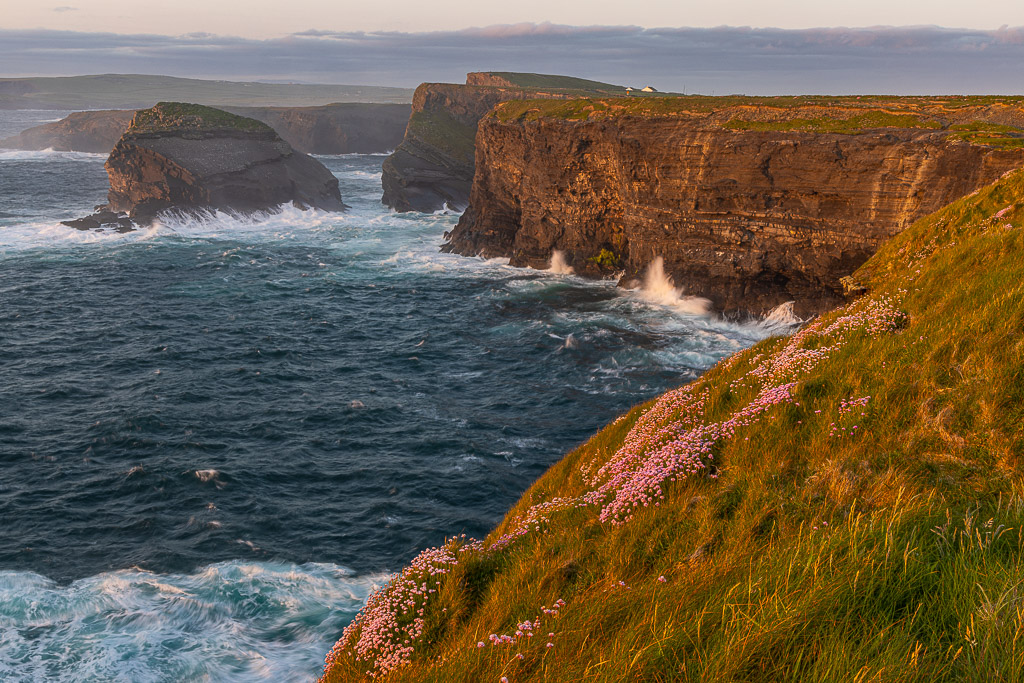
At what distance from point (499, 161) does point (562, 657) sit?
194 ft

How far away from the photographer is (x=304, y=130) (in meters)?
146

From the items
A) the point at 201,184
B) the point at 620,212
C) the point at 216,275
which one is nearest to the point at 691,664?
the point at 620,212

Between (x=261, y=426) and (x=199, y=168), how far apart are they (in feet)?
186

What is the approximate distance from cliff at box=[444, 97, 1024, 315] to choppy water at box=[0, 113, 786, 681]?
3777 mm

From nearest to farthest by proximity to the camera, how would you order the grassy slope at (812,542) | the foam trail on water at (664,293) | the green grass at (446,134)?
the grassy slope at (812,542)
the foam trail on water at (664,293)
the green grass at (446,134)

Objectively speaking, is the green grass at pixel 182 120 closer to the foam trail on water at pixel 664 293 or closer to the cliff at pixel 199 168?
the cliff at pixel 199 168

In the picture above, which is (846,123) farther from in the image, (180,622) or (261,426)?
(180,622)

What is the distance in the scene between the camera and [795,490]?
22.0 feet

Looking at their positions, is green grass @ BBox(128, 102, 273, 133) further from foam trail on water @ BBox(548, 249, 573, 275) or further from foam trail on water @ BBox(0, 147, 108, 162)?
foam trail on water @ BBox(0, 147, 108, 162)

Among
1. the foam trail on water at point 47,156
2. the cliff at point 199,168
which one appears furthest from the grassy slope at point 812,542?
the foam trail on water at point 47,156

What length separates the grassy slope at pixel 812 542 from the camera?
3637 mm

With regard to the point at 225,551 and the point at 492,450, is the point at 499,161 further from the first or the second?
the point at 225,551

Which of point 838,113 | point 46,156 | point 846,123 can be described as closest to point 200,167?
point 838,113

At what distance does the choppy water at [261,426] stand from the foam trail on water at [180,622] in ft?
0.20
